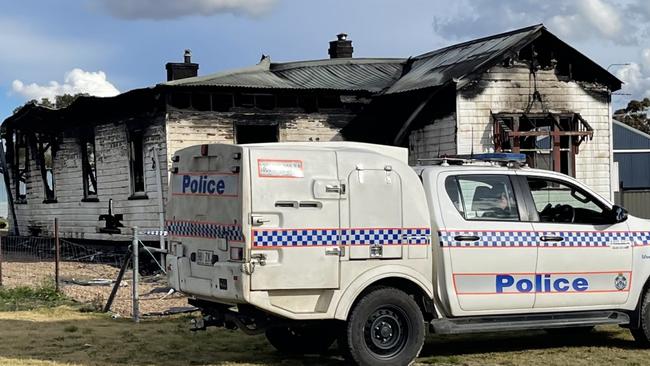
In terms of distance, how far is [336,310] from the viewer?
7227mm

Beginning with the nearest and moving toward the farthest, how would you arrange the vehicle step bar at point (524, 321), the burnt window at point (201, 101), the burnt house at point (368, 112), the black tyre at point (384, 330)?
the black tyre at point (384, 330) < the vehicle step bar at point (524, 321) < the burnt house at point (368, 112) < the burnt window at point (201, 101)

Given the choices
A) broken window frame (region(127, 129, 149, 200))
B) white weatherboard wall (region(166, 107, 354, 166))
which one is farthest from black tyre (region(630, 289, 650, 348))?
broken window frame (region(127, 129, 149, 200))

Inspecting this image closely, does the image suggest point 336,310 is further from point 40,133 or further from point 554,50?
point 40,133

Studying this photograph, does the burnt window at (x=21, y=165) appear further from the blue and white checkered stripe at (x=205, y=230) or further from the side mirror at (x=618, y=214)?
the side mirror at (x=618, y=214)

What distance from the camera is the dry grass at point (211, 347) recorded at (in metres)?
8.13

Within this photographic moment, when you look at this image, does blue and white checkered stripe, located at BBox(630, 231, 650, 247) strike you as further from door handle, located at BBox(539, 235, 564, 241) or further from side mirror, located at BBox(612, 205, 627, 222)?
door handle, located at BBox(539, 235, 564, 241)

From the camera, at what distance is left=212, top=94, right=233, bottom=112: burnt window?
18.8m

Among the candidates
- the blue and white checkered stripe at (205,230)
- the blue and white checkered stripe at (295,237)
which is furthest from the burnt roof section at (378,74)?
the blue and white checkered stripe at (295,237)

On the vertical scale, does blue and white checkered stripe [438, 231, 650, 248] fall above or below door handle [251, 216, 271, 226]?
below

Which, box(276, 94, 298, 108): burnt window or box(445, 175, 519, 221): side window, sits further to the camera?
box(276, 94, 298, 108): burnt window

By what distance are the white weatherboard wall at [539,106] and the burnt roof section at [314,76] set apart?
119 inches

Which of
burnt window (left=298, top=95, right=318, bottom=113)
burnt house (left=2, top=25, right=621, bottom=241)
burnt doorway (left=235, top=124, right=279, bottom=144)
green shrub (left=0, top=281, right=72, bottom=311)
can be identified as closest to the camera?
green shrub (left=0, top=281, right=72, bottom=311)

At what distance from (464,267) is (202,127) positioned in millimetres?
11799

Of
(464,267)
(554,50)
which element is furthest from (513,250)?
(554,50)
